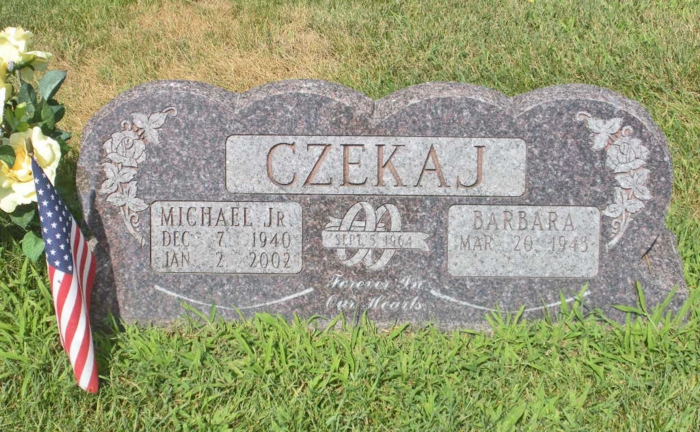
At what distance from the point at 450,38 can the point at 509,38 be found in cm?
40

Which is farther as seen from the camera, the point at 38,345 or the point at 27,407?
the point at 38,345

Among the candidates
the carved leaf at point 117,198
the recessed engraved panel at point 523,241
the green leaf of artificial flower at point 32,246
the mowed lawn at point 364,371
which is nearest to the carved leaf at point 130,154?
the carved leaf at point 117,198

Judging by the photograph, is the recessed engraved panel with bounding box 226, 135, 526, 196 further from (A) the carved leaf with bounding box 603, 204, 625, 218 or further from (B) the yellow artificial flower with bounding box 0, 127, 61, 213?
(B) the yellow artificial flower with bounding box 0, 127, 61, 213

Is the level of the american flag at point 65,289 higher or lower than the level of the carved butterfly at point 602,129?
lower

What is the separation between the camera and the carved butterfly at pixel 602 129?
10.4 ft

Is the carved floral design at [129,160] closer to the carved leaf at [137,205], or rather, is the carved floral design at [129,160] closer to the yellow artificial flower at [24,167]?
the carved leaf at [137,205]

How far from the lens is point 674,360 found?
122 inches

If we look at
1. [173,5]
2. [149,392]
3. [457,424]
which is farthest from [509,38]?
[149,392]

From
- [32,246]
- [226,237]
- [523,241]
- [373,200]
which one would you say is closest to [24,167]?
[32,246]

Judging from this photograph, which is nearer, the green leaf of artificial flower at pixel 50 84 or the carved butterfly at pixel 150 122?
the carved butterfly at pixel 150 122

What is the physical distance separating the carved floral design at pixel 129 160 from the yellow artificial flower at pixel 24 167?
8.4 inches

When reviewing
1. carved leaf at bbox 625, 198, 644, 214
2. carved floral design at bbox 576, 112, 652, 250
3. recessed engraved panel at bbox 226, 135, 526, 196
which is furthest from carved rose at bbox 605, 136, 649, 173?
recessed engraved panel at bbox 226, 135, 526, 196

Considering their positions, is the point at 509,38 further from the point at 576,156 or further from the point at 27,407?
the point at 27,407

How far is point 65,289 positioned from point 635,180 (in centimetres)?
235
